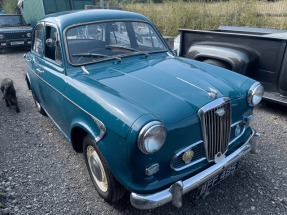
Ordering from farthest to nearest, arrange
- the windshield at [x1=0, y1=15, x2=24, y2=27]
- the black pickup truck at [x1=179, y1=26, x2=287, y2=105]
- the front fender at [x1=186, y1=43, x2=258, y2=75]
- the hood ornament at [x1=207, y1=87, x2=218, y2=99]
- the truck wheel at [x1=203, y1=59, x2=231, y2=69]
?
the windshield at [x1=0, y1=15, x2=24, y2=27] → the truck wheel at [x1=203, y1=59, x2=231, y2=69] → the front fender at [x1=186, y1=43, x2=258, y2=75] → the black pickup truck at [x1=179, y1=26, x2=287, y2=105] → the hood ornament at [x1=207, y1=87, x2=218, y2=99]

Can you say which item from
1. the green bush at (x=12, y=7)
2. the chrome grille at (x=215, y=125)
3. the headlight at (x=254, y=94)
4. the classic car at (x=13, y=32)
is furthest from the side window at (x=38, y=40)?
the green bush at (x=12, y=7)

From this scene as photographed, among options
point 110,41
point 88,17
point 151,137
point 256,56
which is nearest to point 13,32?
point 88,17

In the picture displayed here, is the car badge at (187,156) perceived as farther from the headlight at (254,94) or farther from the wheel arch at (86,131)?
the headlight at (254,94)

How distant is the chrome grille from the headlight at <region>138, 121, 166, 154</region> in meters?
0.43

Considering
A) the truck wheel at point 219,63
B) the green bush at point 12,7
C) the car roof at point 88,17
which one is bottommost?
the truck wheel at point 219,63

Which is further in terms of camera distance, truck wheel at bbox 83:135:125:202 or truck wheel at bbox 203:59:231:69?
truck wheel at bbox 203:59:231:69

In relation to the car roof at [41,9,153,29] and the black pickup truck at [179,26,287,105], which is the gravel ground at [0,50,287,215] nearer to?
the black pickup truck at [179,26,287,105]

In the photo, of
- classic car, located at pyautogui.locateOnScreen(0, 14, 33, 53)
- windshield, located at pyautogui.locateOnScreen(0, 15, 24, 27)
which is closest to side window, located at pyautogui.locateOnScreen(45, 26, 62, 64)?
classic car, located at pyautogui.locateOnScreen(0, 14, 33, 53)

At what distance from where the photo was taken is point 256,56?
13.3 ft

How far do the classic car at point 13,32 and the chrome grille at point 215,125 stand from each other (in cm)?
1079

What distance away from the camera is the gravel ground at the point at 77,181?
255 cm

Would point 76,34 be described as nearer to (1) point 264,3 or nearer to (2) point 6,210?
(2) point 6,210

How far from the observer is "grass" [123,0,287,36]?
7938 mm

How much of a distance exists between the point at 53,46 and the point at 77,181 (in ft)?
5.71
